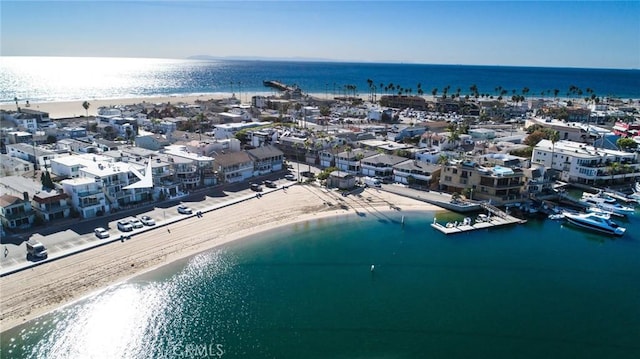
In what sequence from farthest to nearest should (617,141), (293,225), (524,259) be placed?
(617,141), (293,225), (524,259)

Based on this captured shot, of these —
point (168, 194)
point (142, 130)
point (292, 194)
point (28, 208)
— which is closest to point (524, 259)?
point (292, 194)

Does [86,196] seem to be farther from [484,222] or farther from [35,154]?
[484,222]

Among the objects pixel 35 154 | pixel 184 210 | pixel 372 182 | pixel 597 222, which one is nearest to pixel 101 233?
pixel 184 210

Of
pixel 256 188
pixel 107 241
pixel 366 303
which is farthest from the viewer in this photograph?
pixel 256 188

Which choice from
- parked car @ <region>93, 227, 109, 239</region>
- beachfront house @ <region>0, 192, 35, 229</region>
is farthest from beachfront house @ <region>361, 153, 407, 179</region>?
beachfront house @ <region>0, 192, 35, 229</region>

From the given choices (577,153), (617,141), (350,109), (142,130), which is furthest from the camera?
(350,109)

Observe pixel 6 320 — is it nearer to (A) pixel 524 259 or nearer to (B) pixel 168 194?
(B) pixel 168 194

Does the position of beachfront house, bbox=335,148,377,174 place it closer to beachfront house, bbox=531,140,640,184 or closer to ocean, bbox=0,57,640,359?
ocean, bbox=0,57,640,359
